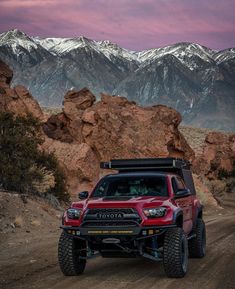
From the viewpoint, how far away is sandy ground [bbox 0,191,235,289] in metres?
9.23

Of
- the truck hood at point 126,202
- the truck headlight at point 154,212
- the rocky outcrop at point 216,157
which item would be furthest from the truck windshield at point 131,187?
the rocky outcrop at point 216,157

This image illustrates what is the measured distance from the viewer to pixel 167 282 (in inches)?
371

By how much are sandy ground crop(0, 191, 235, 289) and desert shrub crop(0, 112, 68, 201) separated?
6092mm

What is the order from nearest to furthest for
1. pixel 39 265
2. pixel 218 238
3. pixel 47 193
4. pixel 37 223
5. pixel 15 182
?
pixel 39 265
pixel 218 238
pixel 37 223
pixel 15 182
pixel 47 193

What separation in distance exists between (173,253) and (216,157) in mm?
42179

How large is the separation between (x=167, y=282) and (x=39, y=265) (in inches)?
120

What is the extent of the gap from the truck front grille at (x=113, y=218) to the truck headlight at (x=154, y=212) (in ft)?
0.59

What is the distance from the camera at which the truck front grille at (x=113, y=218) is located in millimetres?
9367

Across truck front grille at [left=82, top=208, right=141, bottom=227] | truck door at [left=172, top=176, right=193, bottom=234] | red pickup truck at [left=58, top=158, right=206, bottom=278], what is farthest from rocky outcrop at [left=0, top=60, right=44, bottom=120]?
truck front grille at [left=82, top=208, right=141, bottom=227]

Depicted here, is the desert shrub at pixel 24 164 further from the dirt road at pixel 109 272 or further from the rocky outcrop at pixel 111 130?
the dirt road at pixel 109 272

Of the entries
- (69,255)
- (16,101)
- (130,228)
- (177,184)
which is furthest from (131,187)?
(16,101)

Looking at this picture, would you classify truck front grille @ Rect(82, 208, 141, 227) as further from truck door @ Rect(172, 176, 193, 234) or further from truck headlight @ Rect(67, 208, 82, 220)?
truck door @ Rect(172, 176, 193, 234)

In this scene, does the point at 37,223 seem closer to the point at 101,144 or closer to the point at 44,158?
the point at 44,158

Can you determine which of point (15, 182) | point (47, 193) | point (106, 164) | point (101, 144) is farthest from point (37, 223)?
point (101, 144)
